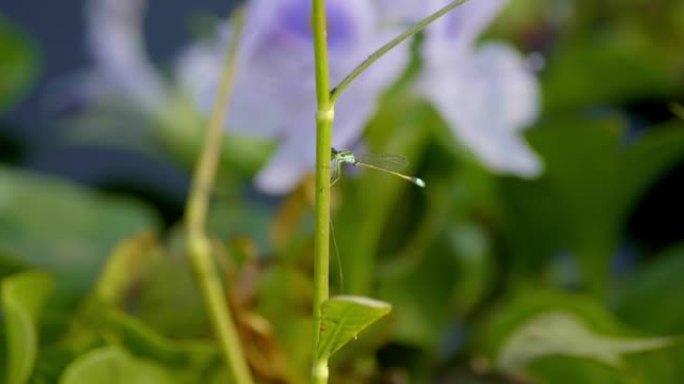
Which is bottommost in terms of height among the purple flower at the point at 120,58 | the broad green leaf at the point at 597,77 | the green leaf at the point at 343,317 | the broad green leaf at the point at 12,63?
the green leaf at the point at 343,317

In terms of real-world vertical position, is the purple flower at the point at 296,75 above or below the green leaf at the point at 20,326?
above

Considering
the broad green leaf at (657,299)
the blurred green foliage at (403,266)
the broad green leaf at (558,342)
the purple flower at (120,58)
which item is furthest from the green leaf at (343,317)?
the purple flower at (120,58)

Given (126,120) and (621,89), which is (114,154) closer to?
(126,120)

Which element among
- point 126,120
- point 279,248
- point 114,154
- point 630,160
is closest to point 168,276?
point 279,248

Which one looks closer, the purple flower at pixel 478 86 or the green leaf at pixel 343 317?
the green leaf at pixel 343 317

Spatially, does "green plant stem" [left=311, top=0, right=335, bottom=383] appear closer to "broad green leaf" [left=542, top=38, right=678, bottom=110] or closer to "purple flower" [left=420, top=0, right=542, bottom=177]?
"purple flower" [left=420, top=0, right=542, bottom=177]

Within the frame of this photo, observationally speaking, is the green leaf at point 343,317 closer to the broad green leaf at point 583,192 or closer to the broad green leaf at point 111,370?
the broad green leaf at point 111,370
